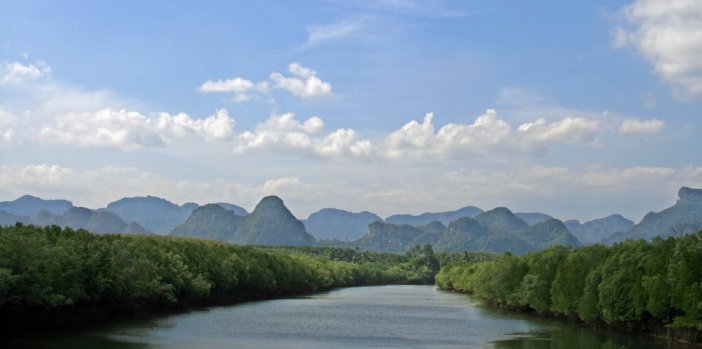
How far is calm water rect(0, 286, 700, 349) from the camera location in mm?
63281

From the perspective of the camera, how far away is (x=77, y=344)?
58250 millimetres

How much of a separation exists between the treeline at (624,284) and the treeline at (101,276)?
49791 mm

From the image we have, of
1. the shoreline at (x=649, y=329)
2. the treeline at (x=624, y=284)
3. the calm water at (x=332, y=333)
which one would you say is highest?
the treeline at (x=624, y=284)

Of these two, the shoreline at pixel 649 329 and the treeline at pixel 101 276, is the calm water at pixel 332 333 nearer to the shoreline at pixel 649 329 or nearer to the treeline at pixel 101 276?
the shoreline at pixel 649 329

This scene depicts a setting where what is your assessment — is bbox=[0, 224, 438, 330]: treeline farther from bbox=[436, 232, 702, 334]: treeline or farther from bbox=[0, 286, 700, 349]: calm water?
bbox=[436, 232, 702, 334]: treeline

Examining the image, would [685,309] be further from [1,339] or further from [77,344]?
[1,339]

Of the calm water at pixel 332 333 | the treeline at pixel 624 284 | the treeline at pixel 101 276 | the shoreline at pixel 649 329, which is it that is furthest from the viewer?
the treeline at pixel 624 284

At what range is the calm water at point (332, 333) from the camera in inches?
2491

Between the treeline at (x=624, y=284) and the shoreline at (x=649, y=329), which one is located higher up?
the treeline at (x=624, y=284)

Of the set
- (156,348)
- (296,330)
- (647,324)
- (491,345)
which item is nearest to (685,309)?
(647,324)

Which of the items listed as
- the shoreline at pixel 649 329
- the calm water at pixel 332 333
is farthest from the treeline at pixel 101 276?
the shoreline at pixel 649 329

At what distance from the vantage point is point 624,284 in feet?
257

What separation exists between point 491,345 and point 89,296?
3970 centimetres

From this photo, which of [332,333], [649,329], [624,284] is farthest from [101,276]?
[649,329]
